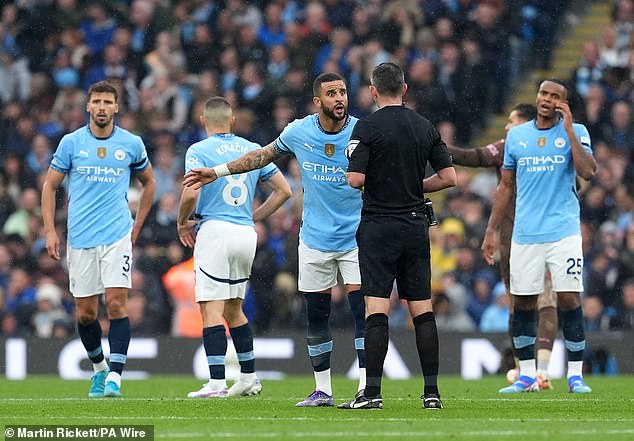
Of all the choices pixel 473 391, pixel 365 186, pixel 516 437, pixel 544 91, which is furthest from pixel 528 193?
pixel 516 437

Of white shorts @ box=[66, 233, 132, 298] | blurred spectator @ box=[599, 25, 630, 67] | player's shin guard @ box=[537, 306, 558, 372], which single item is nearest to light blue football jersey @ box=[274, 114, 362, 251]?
white shorts @ box=[66, 233, 132, 298]

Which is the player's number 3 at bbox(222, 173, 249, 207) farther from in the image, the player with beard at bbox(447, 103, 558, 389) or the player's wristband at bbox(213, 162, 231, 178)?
the player with beard at bbox(447, 103, 558, 389)

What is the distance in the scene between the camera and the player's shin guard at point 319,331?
10.8m

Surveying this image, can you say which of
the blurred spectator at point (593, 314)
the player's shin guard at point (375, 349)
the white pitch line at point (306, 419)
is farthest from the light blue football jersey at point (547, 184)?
the blurred spectator at point (593, 314)

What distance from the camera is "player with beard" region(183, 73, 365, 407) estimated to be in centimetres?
1071

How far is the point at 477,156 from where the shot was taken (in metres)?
13.2

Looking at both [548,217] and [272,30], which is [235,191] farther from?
[272,30]

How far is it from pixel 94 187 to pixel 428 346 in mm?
3819

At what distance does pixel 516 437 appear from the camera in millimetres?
8203

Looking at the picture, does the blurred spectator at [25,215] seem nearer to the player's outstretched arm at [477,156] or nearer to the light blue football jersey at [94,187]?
the light blue football jersey at [94,187]

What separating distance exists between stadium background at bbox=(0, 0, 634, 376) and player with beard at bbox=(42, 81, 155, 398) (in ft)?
17.8

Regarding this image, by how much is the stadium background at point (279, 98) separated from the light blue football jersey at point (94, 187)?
551 cm

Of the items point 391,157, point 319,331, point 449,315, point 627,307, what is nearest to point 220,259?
point 319,331

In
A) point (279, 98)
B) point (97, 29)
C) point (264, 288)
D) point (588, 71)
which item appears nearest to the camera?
point (264, 288)
